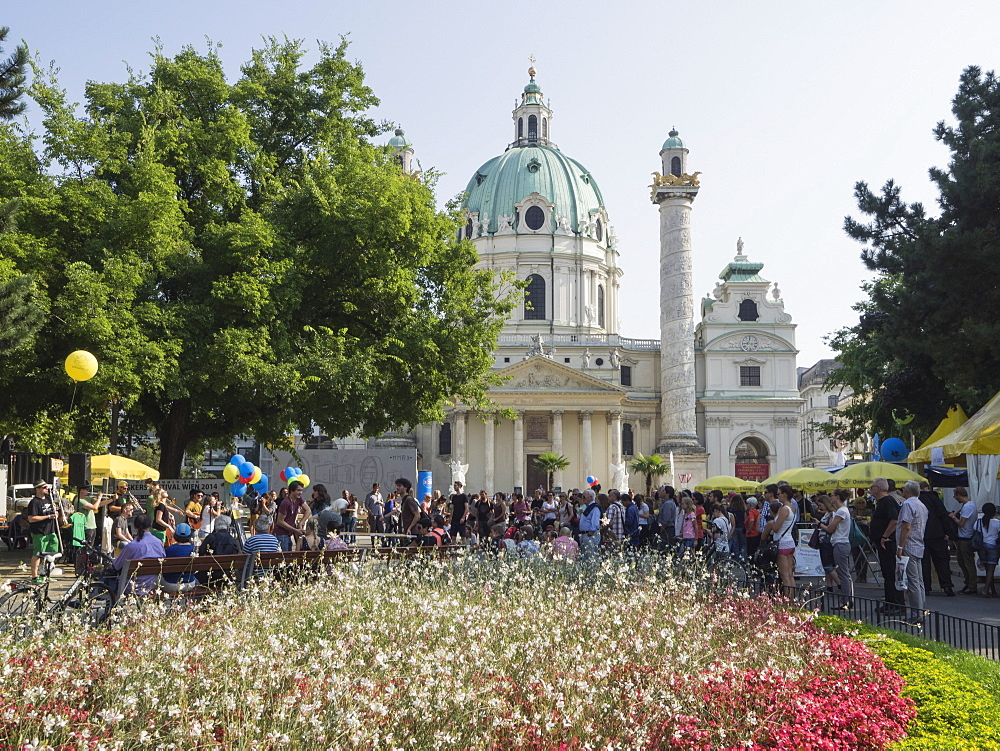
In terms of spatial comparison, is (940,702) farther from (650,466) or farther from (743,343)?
(743,343)

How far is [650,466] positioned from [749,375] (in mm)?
10732

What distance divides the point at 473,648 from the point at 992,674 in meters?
4.38

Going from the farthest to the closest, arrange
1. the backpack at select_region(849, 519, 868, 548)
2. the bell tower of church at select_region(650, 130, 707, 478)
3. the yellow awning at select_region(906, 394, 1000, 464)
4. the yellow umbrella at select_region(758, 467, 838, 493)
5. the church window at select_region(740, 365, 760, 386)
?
the church window at select_region(740, 365, 760, 386), the bell tower of church at select_region(650, 130, 707, 478), the yellow umbrella at select_region(758, 467, 838, 493), the backpack at select_region(849, 519, 868, 548), the yellow awning at select_region(906, 394, 1000, 464)

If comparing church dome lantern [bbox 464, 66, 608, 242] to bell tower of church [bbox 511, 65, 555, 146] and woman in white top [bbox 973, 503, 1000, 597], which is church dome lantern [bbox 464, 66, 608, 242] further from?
woman in white top [bbox 973, 503, 1000, 597]

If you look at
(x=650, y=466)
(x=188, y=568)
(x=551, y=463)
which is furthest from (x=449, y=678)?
(x=650, y=466)

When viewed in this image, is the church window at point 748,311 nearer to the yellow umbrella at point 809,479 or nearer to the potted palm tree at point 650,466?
the potted palm tree at point 650,466

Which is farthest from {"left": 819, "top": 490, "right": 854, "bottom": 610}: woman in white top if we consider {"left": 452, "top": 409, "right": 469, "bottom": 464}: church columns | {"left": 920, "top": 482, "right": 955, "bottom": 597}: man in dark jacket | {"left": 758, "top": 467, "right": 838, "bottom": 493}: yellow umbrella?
{"left": 452, "top": 409, "right": 469, "bottom": 464}: church columns

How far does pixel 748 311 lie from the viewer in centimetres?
6494

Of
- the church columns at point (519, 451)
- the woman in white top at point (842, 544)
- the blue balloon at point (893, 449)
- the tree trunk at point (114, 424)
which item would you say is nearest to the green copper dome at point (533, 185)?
the church columns at point (519, 451)

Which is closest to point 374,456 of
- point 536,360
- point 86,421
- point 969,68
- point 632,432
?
point 86,421

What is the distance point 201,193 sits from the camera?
21516 mm

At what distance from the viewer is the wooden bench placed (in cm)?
934

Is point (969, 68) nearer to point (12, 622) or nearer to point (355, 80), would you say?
point (355, 80)

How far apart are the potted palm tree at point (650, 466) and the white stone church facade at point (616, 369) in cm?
92
